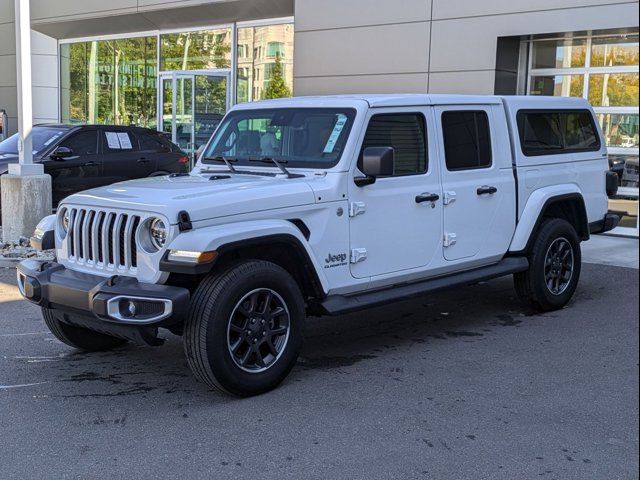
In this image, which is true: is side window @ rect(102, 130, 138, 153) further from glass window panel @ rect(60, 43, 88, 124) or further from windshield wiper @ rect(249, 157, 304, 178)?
glass window panel @ rect(60, 43, 88, 124)

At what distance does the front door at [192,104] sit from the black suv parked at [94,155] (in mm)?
4005

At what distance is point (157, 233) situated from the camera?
184 inches

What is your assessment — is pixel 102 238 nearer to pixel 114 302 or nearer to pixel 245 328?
pixel 114 302

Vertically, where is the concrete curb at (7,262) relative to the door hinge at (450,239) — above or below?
below

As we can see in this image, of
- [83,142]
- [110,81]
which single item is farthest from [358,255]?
[110,81]

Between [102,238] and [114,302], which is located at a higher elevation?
[102,238]

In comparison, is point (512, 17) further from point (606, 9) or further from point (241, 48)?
point (241, 48)

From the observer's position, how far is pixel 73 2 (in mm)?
19625

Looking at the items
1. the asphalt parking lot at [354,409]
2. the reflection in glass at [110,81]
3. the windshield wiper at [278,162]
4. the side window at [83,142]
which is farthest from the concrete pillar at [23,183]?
the reflection in glass at [110,81]

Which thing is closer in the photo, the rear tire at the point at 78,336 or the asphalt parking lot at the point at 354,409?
the asphalt parking lot at the point at 354,409

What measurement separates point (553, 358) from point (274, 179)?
2522 mm

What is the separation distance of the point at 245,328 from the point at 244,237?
59 centimetres

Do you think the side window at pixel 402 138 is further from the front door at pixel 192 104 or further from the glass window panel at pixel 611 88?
the front door at pixel 192 104

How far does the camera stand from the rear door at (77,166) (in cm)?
1198
